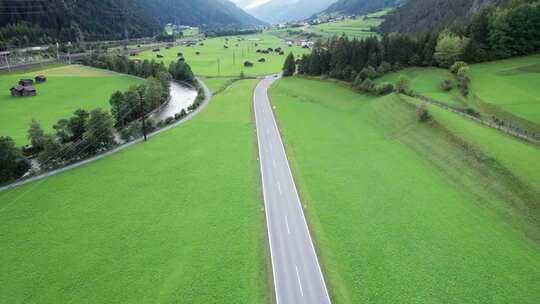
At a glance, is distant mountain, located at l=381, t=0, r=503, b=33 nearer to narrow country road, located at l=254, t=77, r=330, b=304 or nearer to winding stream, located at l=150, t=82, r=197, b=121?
winding stream, located at l=150, t=82, r=197, b=121

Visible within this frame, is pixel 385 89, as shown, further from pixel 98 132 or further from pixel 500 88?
pixel 98 132

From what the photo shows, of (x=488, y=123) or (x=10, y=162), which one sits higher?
(x=488, y=123)

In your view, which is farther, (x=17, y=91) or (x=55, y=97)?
(x=55, y=97)

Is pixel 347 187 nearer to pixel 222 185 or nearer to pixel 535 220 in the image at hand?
pixel 222 185

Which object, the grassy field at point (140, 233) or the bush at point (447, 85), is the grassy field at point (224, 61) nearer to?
the bush at point (447, 85)

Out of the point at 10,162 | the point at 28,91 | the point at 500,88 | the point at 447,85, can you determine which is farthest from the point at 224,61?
the point at 10,162

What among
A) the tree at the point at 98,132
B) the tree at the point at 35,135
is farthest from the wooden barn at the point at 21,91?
the tree at the point at 98,132
